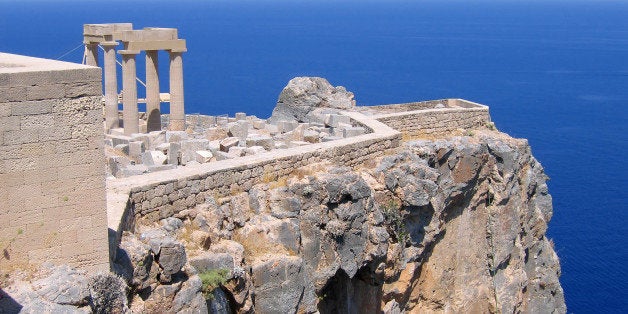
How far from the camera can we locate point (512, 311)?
26.1 meters

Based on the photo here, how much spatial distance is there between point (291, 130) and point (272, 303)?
9.87 m

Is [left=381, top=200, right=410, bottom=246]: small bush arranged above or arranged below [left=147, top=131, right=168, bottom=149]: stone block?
below

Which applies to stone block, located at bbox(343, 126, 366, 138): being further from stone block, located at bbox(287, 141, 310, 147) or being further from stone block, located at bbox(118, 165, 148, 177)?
stone block, located at bbox(118, 165, 148, 177)

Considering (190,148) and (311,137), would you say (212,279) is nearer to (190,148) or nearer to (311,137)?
(190,148)

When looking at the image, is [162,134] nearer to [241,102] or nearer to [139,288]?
[139,288]

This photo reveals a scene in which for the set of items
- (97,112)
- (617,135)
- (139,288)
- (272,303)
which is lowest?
(617,135)

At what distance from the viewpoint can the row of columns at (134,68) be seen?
26875 millimetres

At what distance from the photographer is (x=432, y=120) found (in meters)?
26.1

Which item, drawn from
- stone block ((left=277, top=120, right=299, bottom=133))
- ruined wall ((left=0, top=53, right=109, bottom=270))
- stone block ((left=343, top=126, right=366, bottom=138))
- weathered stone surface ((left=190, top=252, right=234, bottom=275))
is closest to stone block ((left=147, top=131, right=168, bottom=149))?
stone block ((left=277, top=120, right=299, bottom=133))

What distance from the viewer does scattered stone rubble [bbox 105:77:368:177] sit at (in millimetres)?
19703

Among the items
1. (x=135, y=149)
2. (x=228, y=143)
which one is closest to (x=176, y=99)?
(x=228, y=143)

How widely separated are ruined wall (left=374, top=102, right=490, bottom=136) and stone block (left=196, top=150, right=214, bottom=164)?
6630 millimetres

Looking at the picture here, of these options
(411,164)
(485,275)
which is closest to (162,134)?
(411,164)

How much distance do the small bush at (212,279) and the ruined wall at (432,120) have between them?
11.3 metres
